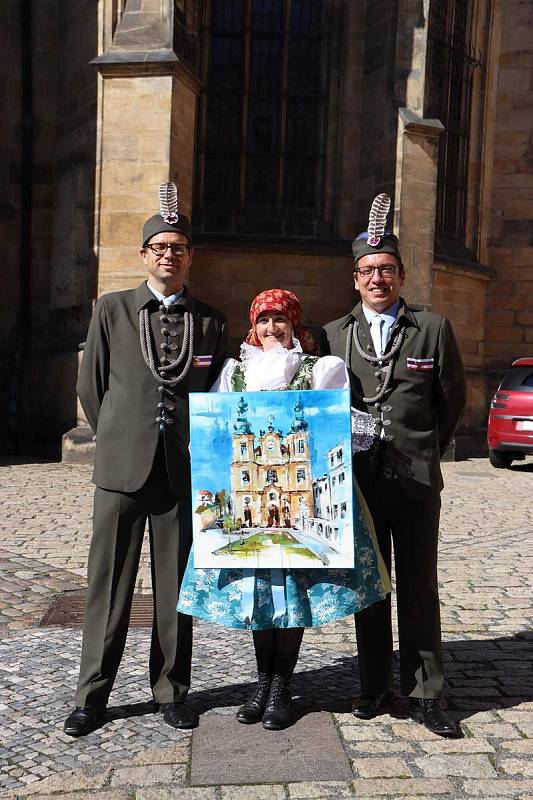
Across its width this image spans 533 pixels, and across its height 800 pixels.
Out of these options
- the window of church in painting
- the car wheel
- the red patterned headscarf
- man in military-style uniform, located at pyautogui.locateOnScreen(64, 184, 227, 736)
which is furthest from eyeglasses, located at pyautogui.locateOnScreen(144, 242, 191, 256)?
the car wheel

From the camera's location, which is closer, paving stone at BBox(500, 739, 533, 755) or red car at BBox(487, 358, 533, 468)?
paving stone at BBox(500, 739, 533, 755)

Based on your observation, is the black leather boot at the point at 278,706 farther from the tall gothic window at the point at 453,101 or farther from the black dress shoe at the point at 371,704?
the tall gothic window at the point at 453,101

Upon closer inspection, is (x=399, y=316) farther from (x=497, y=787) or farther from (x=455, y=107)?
(x=455, y=107)

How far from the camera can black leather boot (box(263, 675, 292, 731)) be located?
3.54 m

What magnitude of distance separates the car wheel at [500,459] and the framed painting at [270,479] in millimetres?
10903

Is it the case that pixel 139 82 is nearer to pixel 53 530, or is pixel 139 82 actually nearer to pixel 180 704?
pixel 53 530

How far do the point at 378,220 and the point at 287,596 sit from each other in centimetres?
148

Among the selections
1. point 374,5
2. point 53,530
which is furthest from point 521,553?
point 374,5

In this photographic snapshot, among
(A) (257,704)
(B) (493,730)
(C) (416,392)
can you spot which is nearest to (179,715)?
(A) (257,704)

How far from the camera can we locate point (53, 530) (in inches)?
301

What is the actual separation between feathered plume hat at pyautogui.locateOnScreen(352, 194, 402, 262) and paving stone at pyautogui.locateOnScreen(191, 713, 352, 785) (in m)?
1.80

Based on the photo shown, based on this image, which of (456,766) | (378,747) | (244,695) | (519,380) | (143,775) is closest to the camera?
(143,775)

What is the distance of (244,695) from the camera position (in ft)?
12.8

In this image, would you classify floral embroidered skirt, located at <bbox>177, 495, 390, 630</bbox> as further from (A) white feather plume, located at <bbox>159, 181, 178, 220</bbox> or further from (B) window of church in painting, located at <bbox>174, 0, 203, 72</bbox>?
(B) window of church in painting, located at <bbox>174, 0, 203, 72</bbox>
